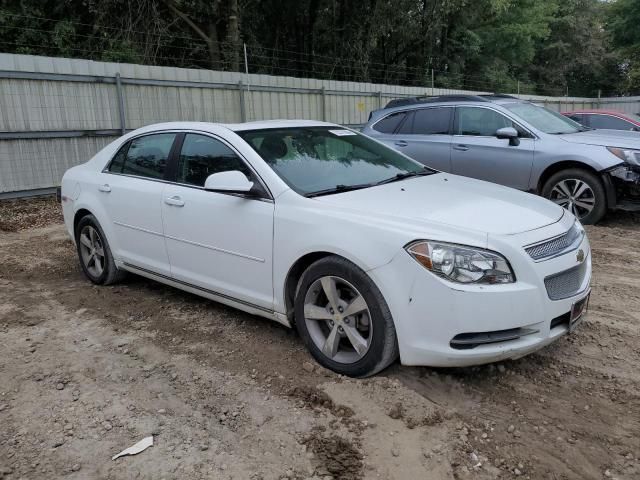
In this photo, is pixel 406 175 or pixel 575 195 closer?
pixel 406 175

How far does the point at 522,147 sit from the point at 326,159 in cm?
425

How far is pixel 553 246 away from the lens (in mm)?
3162

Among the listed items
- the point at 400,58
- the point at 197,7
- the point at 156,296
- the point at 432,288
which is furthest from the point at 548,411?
the point at 400,58

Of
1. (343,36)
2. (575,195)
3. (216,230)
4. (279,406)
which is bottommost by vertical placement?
(279,406)

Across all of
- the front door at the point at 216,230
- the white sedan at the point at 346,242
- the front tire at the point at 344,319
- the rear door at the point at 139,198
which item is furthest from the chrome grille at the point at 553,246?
the rear door at the point at 139,198

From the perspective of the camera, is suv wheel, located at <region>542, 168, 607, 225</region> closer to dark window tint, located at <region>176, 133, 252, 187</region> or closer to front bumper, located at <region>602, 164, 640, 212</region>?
front bumper, located at <region>602, 164, 640, 212</region>

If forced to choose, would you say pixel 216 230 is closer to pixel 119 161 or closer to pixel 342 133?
pixel 342 133

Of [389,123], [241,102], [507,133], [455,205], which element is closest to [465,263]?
[455,205]

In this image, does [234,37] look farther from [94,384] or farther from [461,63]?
[461,63]

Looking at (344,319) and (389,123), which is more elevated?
(389,123)

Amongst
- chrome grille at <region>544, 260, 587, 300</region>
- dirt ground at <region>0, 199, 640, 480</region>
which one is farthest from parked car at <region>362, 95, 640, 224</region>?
chrome grille at <region>544, 260, 587, 300</region>

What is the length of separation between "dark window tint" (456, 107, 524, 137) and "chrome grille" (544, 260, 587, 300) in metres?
4.57

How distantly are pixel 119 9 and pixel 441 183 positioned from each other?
13391 millimetres

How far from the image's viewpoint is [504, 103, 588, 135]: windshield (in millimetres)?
7504
